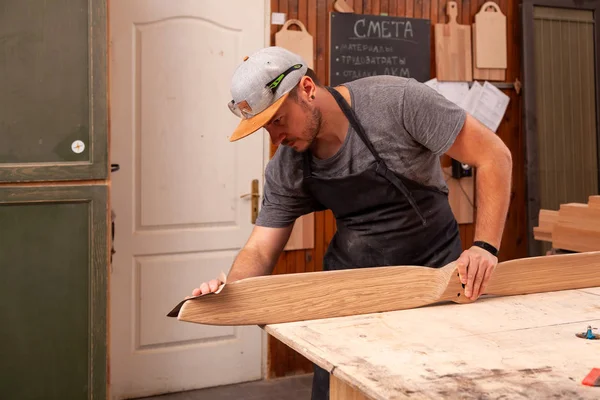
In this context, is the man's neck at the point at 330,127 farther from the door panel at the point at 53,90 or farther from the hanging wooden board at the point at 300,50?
the hanging wooden board at the point at 300,50

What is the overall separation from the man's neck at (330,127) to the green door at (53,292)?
51.0 inches

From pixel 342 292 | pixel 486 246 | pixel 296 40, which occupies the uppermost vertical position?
pixel 296 40

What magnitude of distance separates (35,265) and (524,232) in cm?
330

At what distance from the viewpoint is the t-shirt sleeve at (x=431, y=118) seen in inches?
88.4

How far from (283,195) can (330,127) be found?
297 mm

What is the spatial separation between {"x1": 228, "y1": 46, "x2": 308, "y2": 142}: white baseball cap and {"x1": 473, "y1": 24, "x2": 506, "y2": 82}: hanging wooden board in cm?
295

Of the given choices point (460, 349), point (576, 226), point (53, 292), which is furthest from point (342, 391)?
point (53, 292)

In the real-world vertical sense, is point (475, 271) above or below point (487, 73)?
below

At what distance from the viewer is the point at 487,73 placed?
4867 millimetres

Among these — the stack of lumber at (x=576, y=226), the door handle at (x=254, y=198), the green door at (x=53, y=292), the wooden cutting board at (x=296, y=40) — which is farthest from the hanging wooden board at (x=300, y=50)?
the stack of lumber at (x=576, y=226)

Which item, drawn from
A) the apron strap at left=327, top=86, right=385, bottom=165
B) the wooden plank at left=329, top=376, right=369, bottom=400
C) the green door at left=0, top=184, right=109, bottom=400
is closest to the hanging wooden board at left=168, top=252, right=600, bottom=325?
the wooden plank at left=329, top=376, right=369, bottom=400

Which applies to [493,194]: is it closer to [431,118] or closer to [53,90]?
[431,118]

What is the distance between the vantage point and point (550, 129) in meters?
4.93

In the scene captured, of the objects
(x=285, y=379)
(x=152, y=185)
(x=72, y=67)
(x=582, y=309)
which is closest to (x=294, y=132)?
(x=582, y=309)
